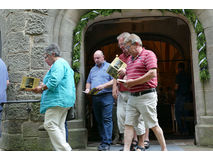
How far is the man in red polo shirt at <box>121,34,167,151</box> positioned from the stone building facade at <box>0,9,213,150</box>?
5.44ft

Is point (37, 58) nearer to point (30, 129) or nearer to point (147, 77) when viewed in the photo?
point (30, 129)

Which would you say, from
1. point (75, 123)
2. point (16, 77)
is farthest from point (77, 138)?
point (16, 77)

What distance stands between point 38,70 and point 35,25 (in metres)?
0.90

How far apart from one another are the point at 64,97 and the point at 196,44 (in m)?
2.93

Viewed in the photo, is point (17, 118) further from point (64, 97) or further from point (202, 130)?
point (202, 130)

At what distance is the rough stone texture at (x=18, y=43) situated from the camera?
4953 mm

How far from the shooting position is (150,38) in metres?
9.05

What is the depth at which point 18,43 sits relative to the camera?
499 cm

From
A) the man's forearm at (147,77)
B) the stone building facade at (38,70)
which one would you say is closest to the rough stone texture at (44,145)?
the stone building facade at (38,70)

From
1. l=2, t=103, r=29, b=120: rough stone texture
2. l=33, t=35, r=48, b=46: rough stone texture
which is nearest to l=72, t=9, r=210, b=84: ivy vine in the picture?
l=33, t=35, r=48, b=46: rough stone texture

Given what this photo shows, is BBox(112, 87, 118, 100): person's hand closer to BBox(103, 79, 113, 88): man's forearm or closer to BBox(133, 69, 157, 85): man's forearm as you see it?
BBox(103, 79, 113, 88): man's forearm

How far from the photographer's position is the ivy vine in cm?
488

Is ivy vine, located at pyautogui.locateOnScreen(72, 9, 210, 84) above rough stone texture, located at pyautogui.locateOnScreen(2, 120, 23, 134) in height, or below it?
above

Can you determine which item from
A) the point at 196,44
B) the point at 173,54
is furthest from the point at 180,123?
the point at 173,54
